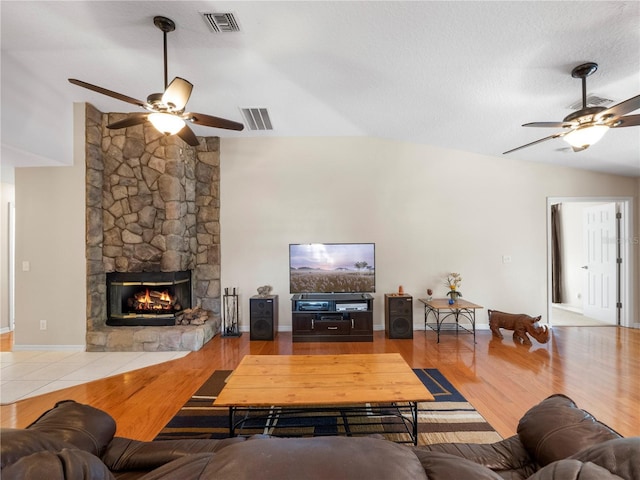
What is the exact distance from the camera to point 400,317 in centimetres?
428

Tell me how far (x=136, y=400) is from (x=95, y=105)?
12.2 ft

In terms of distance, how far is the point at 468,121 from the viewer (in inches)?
144

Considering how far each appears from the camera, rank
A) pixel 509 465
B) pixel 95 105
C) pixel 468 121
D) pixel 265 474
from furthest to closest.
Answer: pixel 95 105, pixel 468 121, pixel 509 465, pixel 265 474

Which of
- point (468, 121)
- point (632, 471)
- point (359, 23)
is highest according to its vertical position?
point (359, 23)

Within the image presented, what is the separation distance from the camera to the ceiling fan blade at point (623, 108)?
1940mm

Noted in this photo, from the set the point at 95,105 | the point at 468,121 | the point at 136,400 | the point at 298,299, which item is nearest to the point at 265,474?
the point at 136,400

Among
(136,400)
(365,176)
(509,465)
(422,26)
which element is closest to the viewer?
(509,465)

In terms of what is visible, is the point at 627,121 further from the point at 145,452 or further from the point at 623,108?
the point at 145,452

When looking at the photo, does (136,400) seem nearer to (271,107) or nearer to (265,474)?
(265,474)

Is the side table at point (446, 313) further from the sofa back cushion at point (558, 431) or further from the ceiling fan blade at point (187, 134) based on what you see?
the ceiling fan blade at point (187, 134)

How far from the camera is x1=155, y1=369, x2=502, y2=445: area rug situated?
2.07m

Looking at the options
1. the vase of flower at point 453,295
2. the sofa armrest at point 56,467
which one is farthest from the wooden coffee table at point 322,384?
the vase of flower at point 453,295

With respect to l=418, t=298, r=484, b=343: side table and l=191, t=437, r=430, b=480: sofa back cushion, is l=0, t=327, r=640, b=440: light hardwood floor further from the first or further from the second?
l=191, t=437, r=430, b=480: sofa back cushion

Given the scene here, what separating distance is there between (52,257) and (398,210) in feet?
15.8
